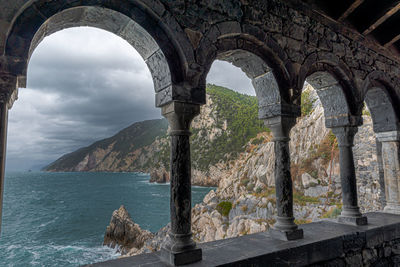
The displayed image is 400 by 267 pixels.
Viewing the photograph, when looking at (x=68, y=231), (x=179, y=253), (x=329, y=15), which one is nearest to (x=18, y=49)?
(x=179, y=253)

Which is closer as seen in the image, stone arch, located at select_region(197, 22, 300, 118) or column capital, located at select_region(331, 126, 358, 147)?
stone arch, located at select_region(197, 22, 300, 118)

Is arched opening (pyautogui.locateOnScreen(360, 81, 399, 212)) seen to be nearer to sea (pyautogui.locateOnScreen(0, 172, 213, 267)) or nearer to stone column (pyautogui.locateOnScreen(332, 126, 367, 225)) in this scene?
stone column (pyautogui.locateOnScreen(332, 126, 367, 225))

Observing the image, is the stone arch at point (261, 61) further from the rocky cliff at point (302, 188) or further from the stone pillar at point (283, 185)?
the rocky cliff at point (302, 188)

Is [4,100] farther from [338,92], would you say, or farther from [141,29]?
[338,92]

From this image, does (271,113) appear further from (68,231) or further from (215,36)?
(68,231)

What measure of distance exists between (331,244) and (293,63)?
8.57 feet

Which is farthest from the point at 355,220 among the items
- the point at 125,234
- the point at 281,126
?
the point at 125,234

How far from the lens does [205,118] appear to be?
159 ft

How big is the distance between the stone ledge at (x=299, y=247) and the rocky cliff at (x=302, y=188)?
6.54 meters

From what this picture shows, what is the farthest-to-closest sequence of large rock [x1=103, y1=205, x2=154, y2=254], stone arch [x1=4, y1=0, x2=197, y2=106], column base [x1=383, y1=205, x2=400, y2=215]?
large rock [x1=103, y1=205, x2=154, y2=254] → column base [x1=383, y1=205, x2=400, y2=215] → stone arch [x1=4, y1=0, x2=197, y2=106]

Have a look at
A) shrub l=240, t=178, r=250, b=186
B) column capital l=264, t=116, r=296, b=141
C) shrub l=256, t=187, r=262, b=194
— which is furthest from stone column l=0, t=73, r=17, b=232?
shrub l=240, t=178, r=250, b=186

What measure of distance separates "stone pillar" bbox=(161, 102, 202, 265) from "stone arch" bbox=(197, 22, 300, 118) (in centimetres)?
83

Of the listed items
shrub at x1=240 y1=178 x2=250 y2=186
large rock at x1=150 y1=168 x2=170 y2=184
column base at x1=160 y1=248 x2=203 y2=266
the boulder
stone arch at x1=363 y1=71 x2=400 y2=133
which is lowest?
large rock at x1=150 y1=168 x2=170 y2=184

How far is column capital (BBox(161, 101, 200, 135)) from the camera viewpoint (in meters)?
2.74
